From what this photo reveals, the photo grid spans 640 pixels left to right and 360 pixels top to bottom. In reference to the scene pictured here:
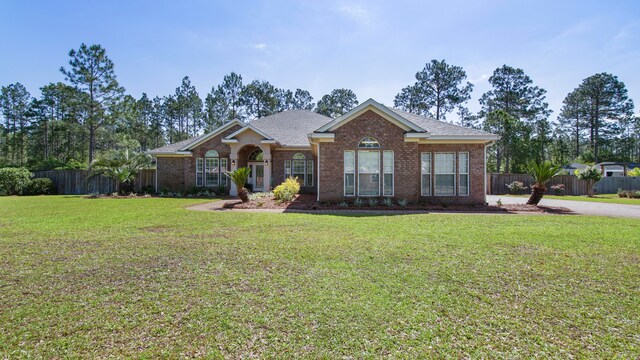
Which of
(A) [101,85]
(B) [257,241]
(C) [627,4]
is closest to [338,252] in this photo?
(B) [257,241]

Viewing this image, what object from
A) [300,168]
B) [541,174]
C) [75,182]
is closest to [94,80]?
[75,182]

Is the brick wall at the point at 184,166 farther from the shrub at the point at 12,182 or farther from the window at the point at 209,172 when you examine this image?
the shrub at the point at 12,182

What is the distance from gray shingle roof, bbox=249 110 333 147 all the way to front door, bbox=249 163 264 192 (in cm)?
274

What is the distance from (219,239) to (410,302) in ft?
16.7

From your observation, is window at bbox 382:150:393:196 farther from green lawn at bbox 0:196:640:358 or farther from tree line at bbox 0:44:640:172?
tree line at bbox 0:44:640:172

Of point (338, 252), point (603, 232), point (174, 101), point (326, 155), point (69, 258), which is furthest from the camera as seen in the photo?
point (174, 101)

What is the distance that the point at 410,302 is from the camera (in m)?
3.88

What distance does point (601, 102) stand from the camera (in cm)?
4931

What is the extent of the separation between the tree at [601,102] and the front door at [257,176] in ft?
182

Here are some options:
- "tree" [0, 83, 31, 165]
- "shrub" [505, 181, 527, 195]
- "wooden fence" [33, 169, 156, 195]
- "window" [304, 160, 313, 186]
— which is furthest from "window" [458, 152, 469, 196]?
"tree" [0, 83, 31, 165]

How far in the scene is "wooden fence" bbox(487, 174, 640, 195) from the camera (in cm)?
2709

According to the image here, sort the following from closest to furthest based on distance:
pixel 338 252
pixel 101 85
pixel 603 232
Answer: pixel 338 252, pixel 603 232, pixel 101 85

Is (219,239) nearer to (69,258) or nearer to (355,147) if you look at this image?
(69,258)

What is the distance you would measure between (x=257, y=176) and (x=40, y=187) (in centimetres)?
1764
